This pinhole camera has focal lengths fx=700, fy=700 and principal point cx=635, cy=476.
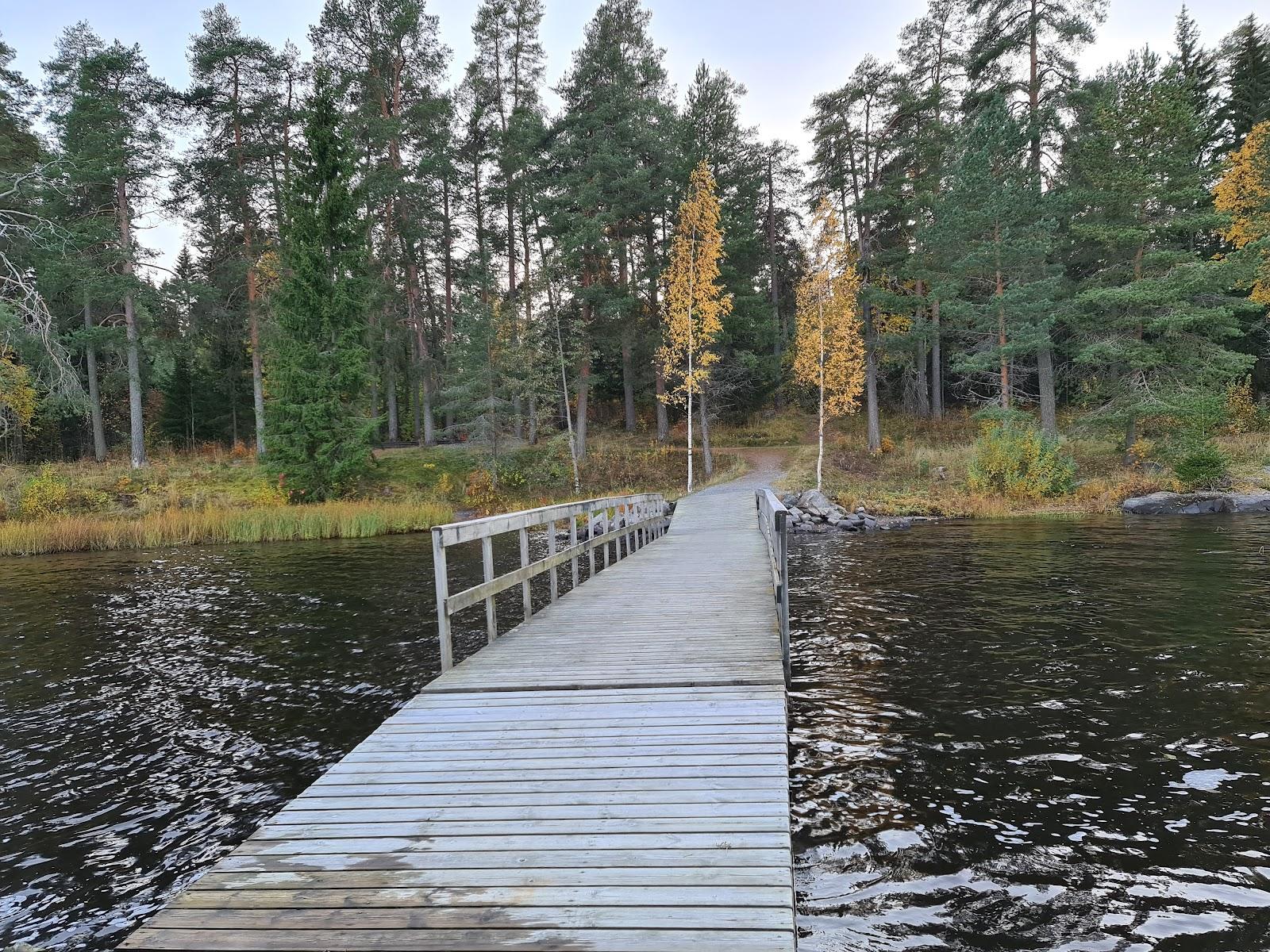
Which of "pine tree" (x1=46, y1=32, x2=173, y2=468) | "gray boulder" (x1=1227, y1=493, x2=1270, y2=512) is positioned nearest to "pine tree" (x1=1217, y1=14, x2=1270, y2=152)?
"gray boulder" (x1=1227, y1=493, x2=1270, y2=512)

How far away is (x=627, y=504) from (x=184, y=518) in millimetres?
14930

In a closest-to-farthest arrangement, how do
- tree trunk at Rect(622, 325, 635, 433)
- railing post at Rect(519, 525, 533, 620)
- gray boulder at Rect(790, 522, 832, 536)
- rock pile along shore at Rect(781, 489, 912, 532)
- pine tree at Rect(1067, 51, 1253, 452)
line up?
railing post at Rect(519, 525, 533, 620)
gray boulder at Rect(790, 522, 832, 536)
rock pile along shore at Rect(781, 489, 912, 532)
pine tree at Rect(1067, 51, 1253, 452)
tree trunk at Rect(622, 325, 635, 433)

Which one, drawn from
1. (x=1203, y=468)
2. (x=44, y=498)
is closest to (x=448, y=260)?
(x=44, y=498)

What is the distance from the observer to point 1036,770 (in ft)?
17.6

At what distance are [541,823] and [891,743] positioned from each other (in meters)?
3.65

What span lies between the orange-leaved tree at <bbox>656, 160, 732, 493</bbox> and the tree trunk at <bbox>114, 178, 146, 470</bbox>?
21.9 m

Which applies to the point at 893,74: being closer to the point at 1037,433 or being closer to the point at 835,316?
the point at 835,316

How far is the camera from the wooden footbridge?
261cm

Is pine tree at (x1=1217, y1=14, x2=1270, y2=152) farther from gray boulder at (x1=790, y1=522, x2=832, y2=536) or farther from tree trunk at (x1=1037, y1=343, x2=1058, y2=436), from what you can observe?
gray boulder at (x1=790, y1=522, x2=832, y2=536)

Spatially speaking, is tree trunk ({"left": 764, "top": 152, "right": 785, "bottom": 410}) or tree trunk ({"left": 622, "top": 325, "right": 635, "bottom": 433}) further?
tree trunk ({"left": 764, "top": 152, "right": 785, "bottom": 410})

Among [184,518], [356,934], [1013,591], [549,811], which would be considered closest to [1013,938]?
[549,811]

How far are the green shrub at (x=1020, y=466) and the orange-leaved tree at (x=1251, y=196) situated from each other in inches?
400

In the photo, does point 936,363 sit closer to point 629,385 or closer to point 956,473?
point 956,473

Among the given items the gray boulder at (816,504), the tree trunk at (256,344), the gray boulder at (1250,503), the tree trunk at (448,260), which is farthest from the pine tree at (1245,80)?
the tree trunk at (256,344)
